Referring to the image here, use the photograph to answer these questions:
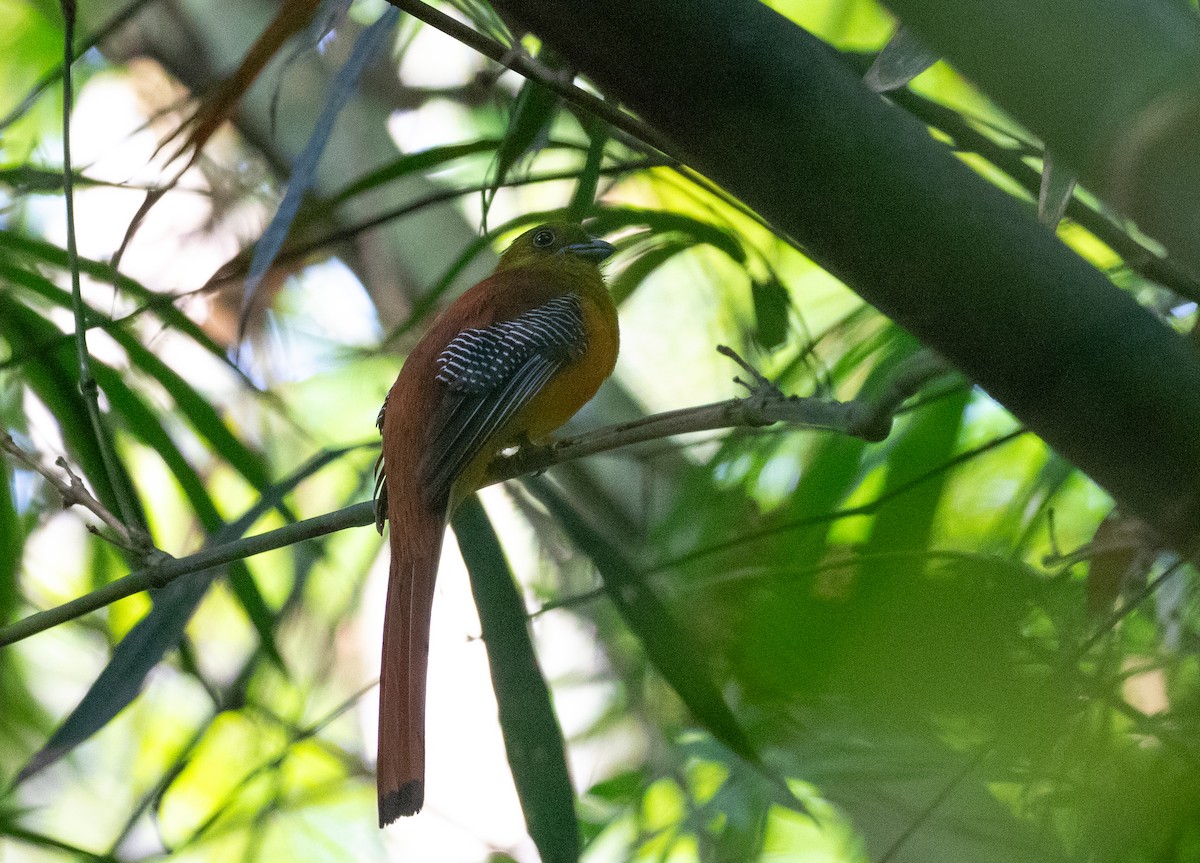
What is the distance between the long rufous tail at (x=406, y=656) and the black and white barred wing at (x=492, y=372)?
0.30ft

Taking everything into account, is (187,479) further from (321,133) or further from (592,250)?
(592,250)

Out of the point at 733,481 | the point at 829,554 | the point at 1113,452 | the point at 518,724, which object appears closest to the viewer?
the point at 1113,452

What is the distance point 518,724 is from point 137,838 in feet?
8.62

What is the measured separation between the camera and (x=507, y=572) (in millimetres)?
2182

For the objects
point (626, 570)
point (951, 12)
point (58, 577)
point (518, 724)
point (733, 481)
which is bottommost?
point (951, 12)

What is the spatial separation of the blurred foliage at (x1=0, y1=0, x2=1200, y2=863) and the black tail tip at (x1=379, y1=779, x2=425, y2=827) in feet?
0.69

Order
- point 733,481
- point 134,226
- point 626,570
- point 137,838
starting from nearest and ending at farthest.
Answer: point 134,226 < point 626,570 < point 733,481 < point 137,838

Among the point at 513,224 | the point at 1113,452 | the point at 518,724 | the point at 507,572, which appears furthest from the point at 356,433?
the point at 1113,452

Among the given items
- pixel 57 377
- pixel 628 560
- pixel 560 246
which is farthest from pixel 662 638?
pixel 560 246

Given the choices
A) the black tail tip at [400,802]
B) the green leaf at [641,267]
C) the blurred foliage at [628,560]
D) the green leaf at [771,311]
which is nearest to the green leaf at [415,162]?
the blurred foliage at [628,560]

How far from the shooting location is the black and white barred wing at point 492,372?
2.29 m

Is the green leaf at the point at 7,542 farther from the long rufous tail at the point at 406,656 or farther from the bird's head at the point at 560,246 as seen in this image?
the bird's head at the point at 560,246

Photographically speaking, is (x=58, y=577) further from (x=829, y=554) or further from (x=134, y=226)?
(x=829, y=554)

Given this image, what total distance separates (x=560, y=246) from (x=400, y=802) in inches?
78.2
